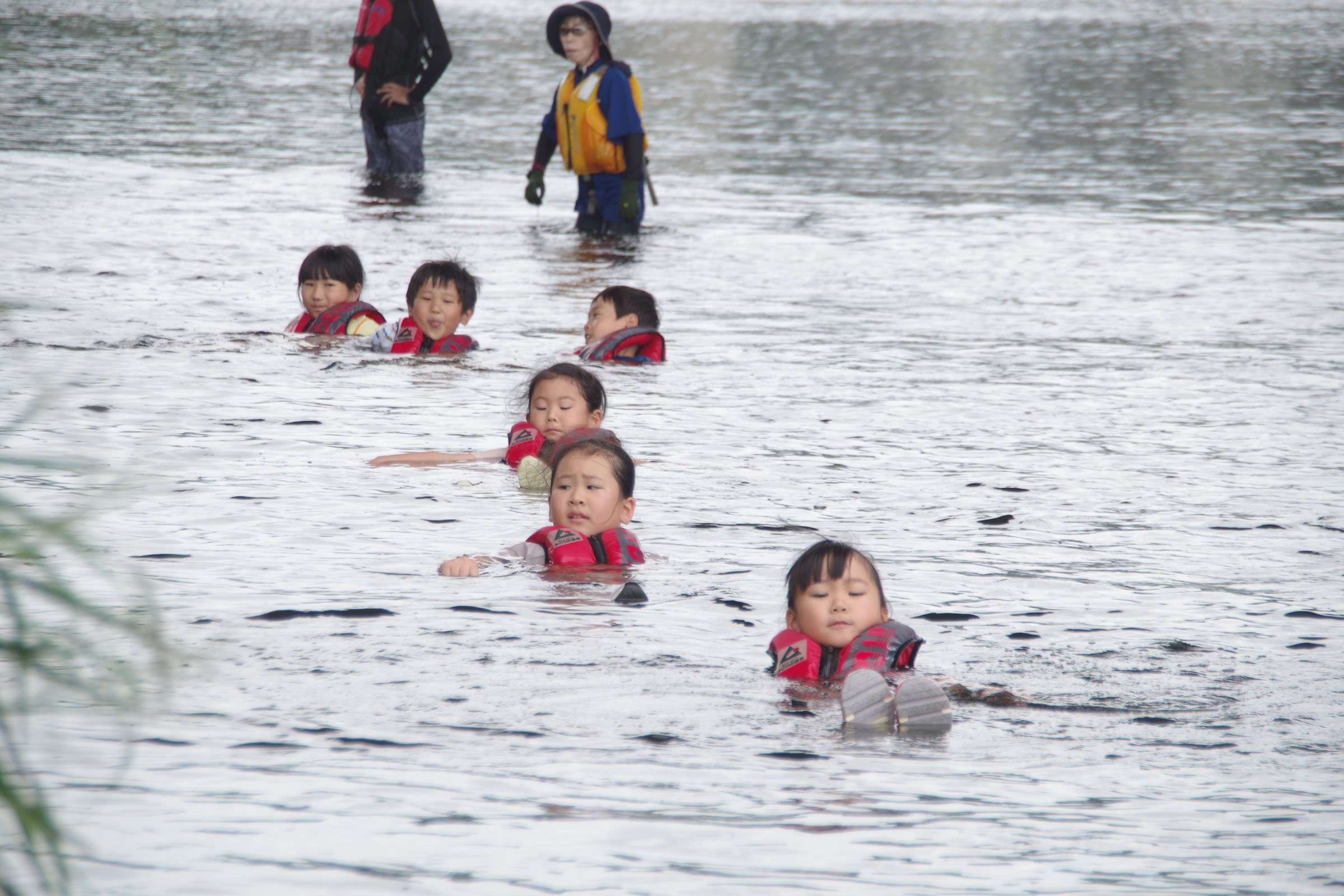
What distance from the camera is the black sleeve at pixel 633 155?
1423 cm

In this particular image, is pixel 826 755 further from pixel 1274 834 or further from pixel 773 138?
pixel 773 138

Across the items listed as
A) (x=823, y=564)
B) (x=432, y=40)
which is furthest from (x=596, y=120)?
(x=823, y=564)

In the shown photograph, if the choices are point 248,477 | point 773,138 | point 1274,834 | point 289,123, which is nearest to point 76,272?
point 248,477

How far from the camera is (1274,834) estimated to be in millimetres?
3650

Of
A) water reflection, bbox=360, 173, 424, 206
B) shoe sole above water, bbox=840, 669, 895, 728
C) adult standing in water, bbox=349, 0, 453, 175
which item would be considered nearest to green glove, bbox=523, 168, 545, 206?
water reflection, bbox=360, 173, 424, 206

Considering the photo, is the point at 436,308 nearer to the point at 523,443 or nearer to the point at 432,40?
the point at 523,443

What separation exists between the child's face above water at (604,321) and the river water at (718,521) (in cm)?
29

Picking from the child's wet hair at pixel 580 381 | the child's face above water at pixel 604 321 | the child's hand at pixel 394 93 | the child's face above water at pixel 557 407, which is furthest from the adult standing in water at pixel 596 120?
the child's face above water at pixel 557 407

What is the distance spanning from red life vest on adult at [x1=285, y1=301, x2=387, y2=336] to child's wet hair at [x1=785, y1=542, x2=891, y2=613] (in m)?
5.82

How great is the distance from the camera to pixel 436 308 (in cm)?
993

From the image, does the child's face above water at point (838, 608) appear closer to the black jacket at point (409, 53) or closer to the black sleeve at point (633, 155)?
the black sleeve at point (633, 155)

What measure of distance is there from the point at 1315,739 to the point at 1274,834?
0.84 m

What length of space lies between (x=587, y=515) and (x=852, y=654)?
150 centimetres

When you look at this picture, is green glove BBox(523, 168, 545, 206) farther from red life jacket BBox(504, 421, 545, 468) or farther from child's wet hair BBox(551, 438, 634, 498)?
child's wet hair BBox(551, 438, 634, 498)
